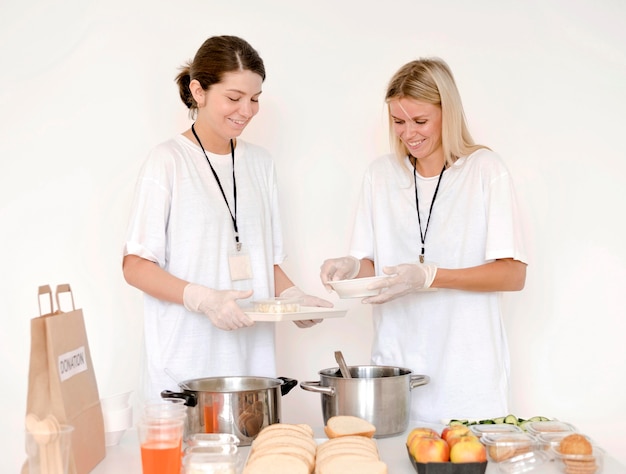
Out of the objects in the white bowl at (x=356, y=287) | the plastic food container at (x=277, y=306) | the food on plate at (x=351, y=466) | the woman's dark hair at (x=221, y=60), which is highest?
the woman's dark hair at (x=221, y=60)

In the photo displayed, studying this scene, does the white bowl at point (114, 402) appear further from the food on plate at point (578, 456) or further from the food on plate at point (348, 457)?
the food on plate at point (578, 456)

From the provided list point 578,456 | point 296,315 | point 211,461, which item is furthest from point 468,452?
point 296,315

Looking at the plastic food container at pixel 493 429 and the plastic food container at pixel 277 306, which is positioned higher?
the plastic food container at pixel 277 306

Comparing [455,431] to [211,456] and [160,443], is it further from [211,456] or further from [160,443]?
[160,443]

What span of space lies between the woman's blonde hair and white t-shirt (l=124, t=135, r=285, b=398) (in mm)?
720

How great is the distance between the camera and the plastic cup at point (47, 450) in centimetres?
150

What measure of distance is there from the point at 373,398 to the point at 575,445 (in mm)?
531

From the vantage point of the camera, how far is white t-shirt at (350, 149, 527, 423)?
261 centimetres

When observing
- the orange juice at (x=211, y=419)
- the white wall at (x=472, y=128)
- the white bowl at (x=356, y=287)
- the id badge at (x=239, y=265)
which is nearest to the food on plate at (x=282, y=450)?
the orange juice at (x=211, y=419)

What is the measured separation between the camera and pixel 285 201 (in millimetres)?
3664

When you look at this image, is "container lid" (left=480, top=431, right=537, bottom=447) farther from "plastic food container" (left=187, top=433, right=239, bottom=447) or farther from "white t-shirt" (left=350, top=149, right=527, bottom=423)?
"white t-shirt" (left=350, top=149, right=527, bottom=423)

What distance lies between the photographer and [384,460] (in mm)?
1852

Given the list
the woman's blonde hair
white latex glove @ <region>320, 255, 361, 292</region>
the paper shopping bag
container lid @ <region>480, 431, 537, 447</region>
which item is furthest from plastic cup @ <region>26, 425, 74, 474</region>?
the woman's blonde hair

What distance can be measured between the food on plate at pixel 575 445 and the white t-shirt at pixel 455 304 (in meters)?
0.85
